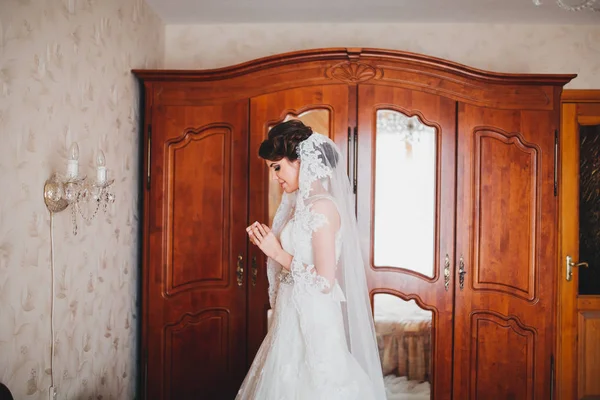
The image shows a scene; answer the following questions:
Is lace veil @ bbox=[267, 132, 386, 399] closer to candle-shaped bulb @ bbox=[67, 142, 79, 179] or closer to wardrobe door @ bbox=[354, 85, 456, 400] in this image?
wardrobe door @ bbox=[354, 85, 456, 400]

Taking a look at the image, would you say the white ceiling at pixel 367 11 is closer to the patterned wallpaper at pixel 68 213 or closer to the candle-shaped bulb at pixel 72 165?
the patterned wallpaper at pixel 68 213

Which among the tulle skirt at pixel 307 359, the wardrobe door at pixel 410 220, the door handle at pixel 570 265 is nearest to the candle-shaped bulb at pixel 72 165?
the tulle skirt at pixel 307 359

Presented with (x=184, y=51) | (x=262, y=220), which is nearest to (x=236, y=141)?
(x=262, y=220)

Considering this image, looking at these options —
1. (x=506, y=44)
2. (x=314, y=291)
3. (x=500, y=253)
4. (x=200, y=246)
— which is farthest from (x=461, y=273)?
(x=506, y=44)

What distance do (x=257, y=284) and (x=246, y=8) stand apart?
1.66 metres

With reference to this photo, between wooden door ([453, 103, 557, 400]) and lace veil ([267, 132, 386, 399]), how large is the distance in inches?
31.3

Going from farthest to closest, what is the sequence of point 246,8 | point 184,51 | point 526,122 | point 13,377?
1. point 184,51
2. point 246,8
3. point 526,122
4. point 13,377

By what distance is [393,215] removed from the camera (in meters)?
2.54

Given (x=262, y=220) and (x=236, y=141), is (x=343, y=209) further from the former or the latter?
(x=236, y=141)

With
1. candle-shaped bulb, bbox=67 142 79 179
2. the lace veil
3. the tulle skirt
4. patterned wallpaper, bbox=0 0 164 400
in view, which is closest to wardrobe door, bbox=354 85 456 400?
the lace veil

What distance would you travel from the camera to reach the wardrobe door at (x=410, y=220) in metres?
2.54

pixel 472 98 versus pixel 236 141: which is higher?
pixel 472 98

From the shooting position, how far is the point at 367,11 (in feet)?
9.59

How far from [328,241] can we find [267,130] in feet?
3.28
